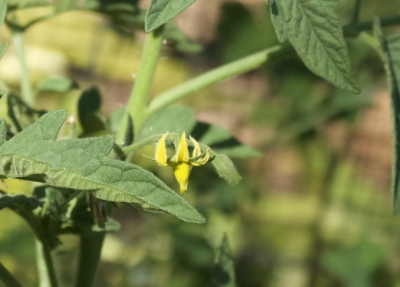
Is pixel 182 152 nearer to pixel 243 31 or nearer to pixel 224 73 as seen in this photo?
pixel 224 73

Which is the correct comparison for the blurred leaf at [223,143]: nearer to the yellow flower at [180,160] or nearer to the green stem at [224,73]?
the green stem at [224,73]

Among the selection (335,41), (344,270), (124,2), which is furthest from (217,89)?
(335,41)

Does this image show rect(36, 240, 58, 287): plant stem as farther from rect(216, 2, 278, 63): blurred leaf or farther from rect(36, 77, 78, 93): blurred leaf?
rect(216, 2, 278, 63): blurred leaf

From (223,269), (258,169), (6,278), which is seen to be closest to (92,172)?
(6,278)

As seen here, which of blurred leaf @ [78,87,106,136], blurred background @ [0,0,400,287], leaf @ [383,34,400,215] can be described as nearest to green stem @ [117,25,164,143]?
blurred leaf @ [78,87,106,136]

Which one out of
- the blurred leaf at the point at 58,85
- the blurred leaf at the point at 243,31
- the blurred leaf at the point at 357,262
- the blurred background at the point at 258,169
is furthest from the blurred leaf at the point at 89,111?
the blurred leaf at the point at 357,262

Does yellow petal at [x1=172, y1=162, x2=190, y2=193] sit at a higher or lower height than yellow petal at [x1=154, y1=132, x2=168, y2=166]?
lower
